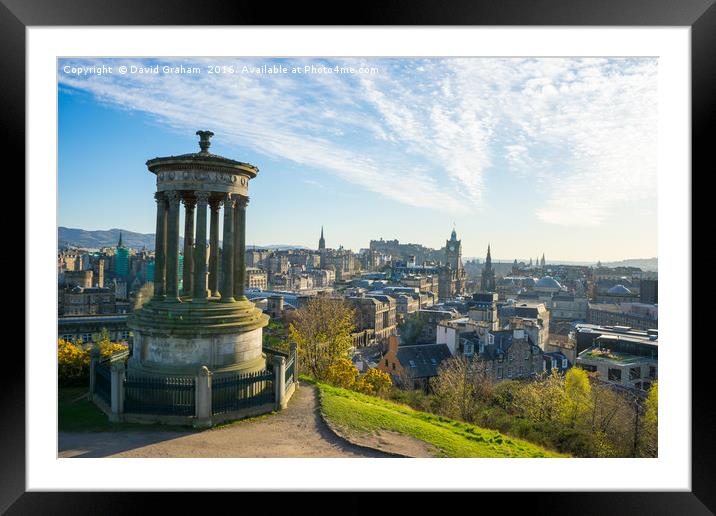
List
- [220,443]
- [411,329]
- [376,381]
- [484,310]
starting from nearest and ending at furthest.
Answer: [220,443] → [376,381] → [411,329] → [484,310]

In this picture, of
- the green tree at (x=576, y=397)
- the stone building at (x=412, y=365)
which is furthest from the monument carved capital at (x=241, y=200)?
the stone building at (x=412, y=365)

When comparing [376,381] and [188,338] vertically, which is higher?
[188,338]

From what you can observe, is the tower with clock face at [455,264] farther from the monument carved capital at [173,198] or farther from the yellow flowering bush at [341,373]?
the monument carved capital at [173,198]

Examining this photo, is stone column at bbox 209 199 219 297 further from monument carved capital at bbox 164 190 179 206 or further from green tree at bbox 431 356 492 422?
green tree at bbox 431 356 492 422

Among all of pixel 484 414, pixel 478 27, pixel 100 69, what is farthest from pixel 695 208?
pixel 100 69

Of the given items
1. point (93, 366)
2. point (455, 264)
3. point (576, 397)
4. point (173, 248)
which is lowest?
point (576, 397)

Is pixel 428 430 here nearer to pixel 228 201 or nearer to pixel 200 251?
pixel 200 251

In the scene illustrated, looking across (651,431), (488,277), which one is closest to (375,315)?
(651,431)

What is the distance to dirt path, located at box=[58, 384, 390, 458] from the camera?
25.0 ft

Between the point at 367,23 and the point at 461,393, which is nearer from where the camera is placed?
the point at 367,23

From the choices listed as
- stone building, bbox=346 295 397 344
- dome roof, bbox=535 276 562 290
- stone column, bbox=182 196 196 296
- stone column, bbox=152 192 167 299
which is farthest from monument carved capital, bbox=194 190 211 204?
dome roof, bbox=535 276 562 290

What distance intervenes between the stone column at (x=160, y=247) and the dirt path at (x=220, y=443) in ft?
10.2

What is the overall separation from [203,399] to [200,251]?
124 inches

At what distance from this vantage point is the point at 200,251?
31.9ft
